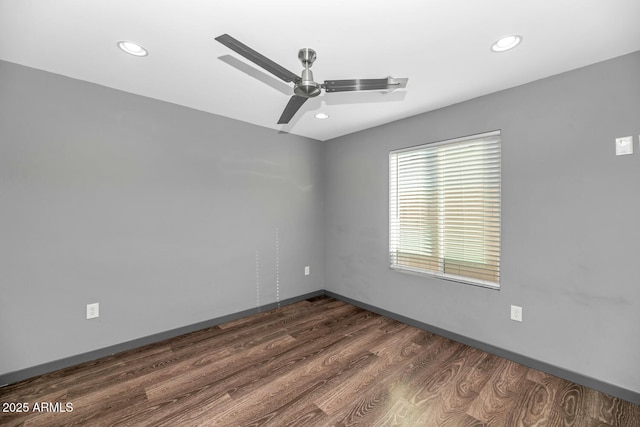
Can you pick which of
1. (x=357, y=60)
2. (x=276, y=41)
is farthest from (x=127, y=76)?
(x=357, y=60)

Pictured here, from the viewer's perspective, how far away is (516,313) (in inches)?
92.9

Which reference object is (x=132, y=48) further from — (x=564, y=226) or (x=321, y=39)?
(x=564, y=226)

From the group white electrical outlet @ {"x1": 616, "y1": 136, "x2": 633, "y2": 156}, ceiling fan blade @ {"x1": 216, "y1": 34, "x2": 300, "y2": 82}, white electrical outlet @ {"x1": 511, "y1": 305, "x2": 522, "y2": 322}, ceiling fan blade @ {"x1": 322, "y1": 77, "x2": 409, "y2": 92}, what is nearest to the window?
white electrical outlet @ {"x1": 511, "y1": 305, "x2": 522, "y2": 322}

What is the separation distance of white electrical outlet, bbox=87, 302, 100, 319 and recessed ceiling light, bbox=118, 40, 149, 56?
2077mm

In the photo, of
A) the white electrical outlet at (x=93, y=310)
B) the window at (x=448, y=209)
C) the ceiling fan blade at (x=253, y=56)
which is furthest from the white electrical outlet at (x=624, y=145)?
the white electrical outlet at (x=93, y=310)

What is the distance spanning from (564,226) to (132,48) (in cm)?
343

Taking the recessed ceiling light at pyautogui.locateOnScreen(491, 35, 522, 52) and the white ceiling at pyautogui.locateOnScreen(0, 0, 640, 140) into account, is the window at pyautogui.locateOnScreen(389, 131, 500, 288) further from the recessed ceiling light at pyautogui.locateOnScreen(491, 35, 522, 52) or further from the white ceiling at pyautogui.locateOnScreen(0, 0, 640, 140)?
the recessed ceiling light at pyautogui.locateOnScreen(491, 35, 522, 52)

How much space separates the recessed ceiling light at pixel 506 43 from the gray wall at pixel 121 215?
253 cm

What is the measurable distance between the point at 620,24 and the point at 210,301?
13.0 ft

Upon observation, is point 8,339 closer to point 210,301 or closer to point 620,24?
point 210,301

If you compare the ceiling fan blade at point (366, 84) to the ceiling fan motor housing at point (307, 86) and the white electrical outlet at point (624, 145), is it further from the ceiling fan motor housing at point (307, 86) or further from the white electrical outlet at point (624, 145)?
the white electrical outlet at point (624, 145)

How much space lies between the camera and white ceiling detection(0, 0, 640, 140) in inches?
57.9

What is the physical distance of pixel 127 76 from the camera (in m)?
2.22

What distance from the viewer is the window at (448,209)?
254 centimetres
